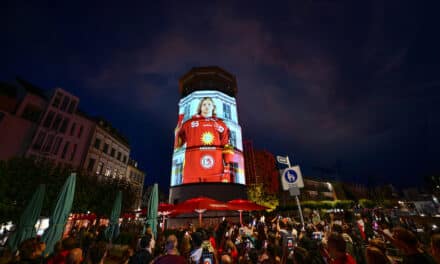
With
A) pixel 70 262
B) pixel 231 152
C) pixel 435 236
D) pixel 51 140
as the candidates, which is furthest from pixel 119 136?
pixel 435 236

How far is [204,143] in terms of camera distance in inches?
1107

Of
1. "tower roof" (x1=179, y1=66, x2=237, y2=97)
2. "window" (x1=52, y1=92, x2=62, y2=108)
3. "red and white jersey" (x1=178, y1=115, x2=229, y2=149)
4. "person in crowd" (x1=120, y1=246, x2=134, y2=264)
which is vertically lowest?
"person in crowd" (x1=120, y1=246, x2=134, y2=264)

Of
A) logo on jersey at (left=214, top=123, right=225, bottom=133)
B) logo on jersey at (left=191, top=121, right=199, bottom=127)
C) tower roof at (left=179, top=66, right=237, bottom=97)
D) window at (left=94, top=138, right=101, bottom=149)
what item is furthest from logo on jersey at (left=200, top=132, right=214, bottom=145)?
window at (left=94, top=138, right=101, bottom=149)

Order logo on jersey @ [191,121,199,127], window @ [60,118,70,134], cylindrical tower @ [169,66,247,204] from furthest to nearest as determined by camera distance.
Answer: logo on jersey @ [191,121,199,127] → window @ [60,118,70,134] → cylindrical tower @ [169,66,247,204]

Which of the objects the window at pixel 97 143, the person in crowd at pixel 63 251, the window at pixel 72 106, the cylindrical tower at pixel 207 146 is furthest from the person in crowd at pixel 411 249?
the window at pixel 97 143

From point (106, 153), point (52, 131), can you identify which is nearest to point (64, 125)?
point (52, 131)

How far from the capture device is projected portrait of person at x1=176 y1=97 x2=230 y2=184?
2656 cm

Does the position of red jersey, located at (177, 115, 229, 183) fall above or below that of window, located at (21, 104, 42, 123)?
below

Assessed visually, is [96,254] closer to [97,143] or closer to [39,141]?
[39,141]

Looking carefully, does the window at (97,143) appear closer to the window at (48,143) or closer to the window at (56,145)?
the window at (56,145)

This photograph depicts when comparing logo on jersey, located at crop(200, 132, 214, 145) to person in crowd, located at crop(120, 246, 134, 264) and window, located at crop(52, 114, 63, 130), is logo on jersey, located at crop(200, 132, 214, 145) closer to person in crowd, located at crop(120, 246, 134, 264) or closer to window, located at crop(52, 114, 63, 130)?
window, located at crop(52, 114, 63, 130)

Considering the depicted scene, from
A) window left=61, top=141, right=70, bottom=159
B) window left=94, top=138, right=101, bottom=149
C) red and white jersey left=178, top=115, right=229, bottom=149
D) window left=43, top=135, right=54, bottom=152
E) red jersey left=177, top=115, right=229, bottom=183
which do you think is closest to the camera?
window left=43, top=135, right=54, bottom=152

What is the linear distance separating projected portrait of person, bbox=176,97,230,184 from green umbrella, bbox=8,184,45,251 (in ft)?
60.3

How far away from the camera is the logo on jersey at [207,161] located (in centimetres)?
2681
